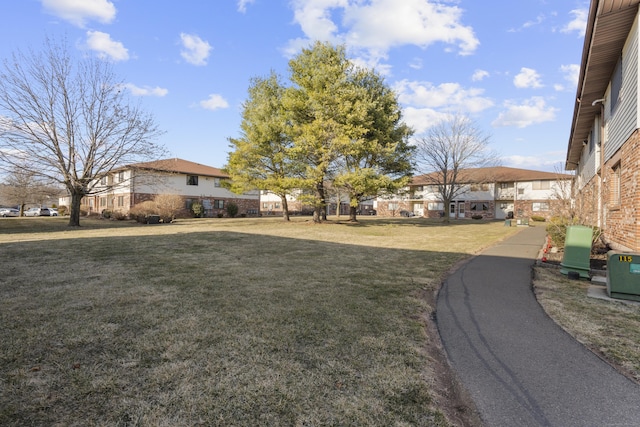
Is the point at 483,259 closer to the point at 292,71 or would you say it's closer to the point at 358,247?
the point at 358,247

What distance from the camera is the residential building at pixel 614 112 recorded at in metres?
8.20

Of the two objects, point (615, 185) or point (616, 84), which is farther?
point (615, 185)

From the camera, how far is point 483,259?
36.2 feet

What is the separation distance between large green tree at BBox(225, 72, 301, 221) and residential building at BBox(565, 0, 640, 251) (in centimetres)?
1640

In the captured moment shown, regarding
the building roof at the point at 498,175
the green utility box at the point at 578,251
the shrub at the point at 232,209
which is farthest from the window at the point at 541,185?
the green utility box at the point at 578,251

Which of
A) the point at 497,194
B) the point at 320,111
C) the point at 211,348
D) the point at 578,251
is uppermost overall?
the point at 320,111

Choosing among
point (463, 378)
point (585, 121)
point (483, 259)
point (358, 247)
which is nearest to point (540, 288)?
point (483, 259)

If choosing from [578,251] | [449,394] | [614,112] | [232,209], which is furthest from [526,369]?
[232,209]

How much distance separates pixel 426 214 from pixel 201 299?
5548 cm

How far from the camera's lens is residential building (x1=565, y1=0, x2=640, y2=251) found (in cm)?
820

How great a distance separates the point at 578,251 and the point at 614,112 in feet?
19.6

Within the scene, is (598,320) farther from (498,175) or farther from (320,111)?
(498,175)

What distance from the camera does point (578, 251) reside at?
8383mm

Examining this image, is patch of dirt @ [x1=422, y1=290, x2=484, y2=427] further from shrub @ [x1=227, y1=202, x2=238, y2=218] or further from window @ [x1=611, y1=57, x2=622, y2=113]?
shrub @ [x1=227, y1=202, x2=238, y2=218]
